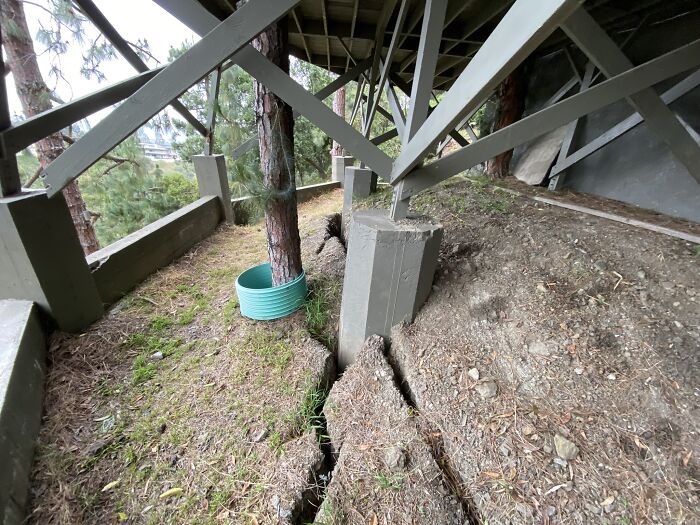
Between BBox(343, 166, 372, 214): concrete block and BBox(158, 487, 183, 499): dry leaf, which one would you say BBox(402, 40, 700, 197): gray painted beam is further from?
BBox(343, 166, 372, 214): concrete block

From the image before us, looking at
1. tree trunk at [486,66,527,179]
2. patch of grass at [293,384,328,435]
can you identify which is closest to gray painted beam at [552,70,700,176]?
tree trunk at [486,66,527,179]

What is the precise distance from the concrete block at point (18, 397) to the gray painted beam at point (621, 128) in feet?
16.2

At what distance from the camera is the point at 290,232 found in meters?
2.59

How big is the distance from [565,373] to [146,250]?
3.88 metres

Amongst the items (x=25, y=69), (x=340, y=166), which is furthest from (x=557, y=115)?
(x=340, y=166)

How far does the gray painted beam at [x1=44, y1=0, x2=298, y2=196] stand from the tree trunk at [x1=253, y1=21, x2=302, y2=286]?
0.51 meters

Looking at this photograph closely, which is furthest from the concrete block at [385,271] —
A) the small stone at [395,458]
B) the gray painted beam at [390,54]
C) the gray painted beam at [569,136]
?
the gray painted beam at [569,136]

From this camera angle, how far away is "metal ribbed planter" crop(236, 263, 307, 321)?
2.43 meters

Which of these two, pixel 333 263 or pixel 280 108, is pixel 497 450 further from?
pixel 280 108

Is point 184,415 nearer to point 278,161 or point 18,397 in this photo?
point 18,397

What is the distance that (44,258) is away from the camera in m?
1.92

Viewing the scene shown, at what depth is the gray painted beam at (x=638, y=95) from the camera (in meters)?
1.67

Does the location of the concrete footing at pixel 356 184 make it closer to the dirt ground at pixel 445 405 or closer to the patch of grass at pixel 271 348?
the dirt ground at pixel 445 405

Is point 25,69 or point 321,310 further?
point 25,69
